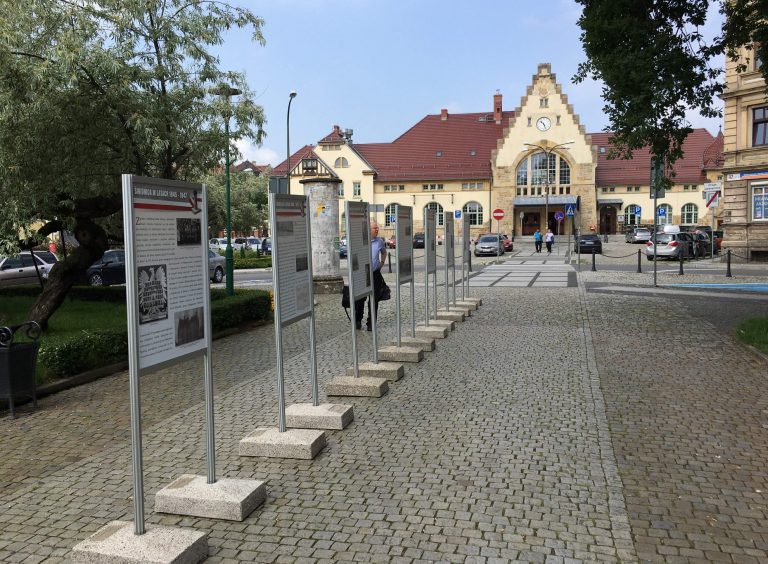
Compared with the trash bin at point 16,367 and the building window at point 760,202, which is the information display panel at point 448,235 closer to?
the trash bin at point 16,367

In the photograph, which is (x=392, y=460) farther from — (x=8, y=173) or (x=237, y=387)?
(x=8, y=173)

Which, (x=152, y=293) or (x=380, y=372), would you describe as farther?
(x=380, y=372)

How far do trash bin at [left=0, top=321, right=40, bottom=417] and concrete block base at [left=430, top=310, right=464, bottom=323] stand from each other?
7.78 meters

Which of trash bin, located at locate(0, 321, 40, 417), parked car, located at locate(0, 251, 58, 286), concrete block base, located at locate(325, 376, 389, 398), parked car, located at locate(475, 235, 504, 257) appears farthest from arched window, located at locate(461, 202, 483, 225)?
trash bin, located at locate(0, 321, 40, 417)

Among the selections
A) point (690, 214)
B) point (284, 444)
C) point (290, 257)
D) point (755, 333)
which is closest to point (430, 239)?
point (755, 333)

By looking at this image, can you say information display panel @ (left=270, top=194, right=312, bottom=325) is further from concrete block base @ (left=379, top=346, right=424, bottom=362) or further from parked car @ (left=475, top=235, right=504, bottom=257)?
parked car @ (left=475, top=235, right=504, bottom=257)

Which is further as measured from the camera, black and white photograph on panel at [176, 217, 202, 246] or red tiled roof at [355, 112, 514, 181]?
red tiled roof at [355, 112, 514, 181]

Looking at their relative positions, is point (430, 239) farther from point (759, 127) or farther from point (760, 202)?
point (759, 127)

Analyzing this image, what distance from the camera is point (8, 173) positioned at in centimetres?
1006

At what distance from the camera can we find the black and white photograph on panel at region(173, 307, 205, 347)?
4164 mm

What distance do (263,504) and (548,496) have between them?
6.47 ft

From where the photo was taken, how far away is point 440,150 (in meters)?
80.2

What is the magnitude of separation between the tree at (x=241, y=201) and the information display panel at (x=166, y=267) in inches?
1731

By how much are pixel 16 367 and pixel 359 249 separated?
392 cm
